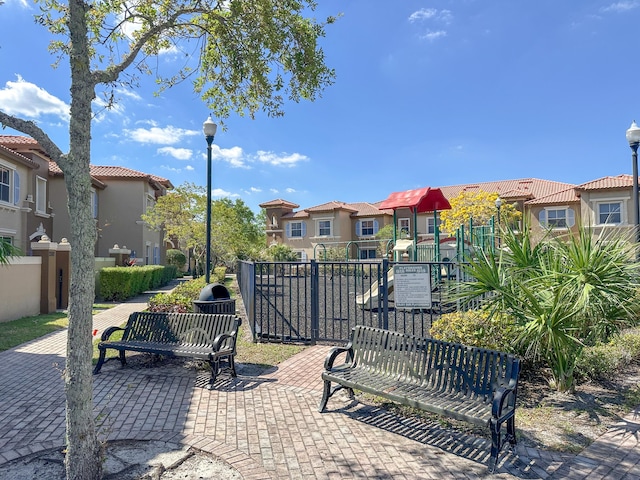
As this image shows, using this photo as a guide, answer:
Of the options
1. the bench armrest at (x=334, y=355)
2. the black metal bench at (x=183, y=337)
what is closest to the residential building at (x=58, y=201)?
the black metal bench at (x=183, y=337)

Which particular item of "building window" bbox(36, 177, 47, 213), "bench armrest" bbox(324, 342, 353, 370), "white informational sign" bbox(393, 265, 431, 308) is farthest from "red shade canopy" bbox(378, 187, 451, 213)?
"building window" bbox(36, 177, 47, 213)

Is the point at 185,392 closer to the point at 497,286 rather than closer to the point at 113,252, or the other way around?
the point at 497,286

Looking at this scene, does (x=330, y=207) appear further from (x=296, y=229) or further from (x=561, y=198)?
(x=561, y=198)

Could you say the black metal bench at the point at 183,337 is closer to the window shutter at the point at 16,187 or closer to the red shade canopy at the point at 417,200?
the red shade canopy at the point at 417,200

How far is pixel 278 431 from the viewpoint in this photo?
4.33 metres

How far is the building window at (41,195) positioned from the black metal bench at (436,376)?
21486mm

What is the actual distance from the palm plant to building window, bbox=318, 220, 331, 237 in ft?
124

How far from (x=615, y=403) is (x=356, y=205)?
4230 cm

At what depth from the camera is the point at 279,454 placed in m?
3.83

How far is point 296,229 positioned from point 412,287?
38359mm

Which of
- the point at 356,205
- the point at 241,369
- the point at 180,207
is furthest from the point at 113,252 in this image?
the point at 356,205

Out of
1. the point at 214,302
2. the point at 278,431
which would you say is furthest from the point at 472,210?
the point at 278,431

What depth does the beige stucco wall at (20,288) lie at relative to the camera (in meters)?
11.6

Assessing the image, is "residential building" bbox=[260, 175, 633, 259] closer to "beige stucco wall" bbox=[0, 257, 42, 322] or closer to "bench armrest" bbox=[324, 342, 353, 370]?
"beige stucco wall" bbox=[0, 257, 42, 322]
